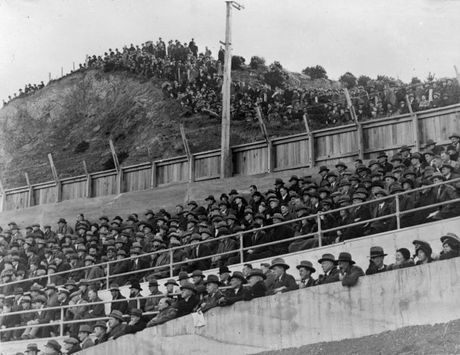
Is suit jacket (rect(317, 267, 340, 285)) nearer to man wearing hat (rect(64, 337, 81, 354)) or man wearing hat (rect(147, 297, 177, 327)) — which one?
man wearing hat (rect(147, 297, 177, 327))

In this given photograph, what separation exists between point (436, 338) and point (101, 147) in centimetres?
3706

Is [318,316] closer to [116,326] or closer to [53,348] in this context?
[116,326]

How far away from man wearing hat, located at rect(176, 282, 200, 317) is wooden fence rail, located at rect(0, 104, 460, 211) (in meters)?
9.34

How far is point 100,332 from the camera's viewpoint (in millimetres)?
13336

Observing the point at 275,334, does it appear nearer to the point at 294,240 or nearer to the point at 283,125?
the point at 294,240

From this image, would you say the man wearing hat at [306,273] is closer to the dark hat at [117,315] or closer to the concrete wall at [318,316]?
→ the concrete wall at [318,316]

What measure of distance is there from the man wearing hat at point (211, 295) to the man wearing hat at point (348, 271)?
200cm

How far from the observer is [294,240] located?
47.6 ft

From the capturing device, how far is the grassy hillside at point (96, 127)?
1567 inches

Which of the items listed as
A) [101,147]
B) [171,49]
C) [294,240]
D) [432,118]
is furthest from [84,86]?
[294,240]

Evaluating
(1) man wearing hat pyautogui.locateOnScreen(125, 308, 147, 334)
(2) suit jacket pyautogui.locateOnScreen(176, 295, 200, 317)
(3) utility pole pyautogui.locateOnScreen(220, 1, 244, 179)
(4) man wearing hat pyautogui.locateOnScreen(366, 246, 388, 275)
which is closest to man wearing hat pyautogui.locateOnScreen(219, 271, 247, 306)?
(2) suit jacket pyautogui.locateOnScreen(176, 295, 200, 317)

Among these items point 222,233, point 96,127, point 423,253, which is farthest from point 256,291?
point 96,127

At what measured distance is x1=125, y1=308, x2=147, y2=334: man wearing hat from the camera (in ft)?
42.2

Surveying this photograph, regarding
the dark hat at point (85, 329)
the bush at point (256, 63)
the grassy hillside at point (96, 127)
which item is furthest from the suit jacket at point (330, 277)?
the bush at point (256, 63)
